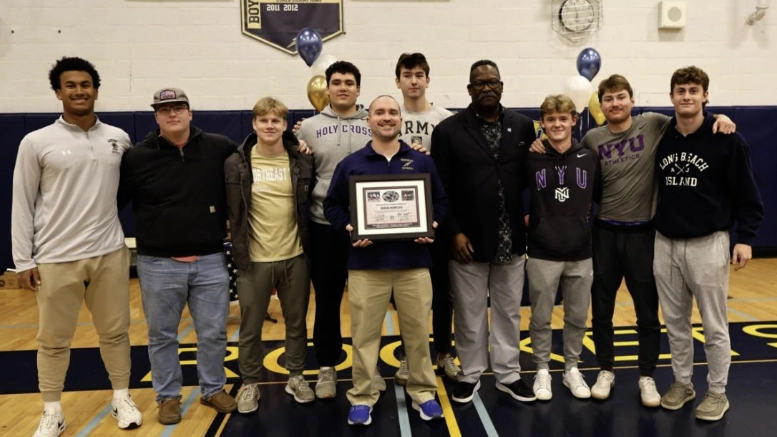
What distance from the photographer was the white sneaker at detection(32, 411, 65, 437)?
130 inches

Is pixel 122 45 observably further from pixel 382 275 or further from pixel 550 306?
pixel 550 306

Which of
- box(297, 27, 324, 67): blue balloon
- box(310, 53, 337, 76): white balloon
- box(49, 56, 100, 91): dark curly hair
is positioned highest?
box(297, 27, 324, 67): blue balloon

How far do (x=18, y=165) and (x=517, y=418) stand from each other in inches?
133

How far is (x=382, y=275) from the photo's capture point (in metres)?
3.37

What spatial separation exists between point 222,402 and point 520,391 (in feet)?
6.52

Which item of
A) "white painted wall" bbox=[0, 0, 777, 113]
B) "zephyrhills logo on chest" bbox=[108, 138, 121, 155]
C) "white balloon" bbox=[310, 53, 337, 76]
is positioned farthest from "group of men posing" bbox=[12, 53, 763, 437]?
"white painted wall" bbox=[0, 0, 777, 113]

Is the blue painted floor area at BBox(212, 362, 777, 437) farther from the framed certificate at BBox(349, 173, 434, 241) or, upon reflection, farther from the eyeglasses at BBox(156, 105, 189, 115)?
the eyeglasses at BBox(156, 105, 189, 115)

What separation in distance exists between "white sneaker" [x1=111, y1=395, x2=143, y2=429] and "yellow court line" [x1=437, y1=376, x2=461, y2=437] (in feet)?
6.39

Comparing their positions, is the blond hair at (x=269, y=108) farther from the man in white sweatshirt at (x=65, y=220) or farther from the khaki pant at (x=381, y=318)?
the khaki pant at (x=381, y=318)

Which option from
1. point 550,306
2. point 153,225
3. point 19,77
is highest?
point 19,77

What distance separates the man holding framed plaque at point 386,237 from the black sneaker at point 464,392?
0.27 metres

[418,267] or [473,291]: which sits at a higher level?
[418,267]

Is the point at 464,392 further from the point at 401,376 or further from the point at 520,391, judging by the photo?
the point at 401,376

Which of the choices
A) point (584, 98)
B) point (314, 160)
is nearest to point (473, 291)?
point (314, 160)
